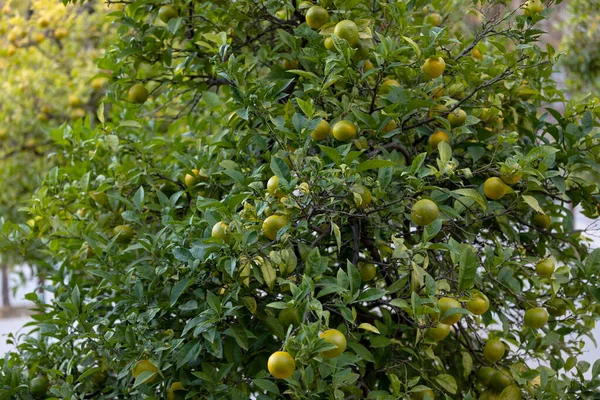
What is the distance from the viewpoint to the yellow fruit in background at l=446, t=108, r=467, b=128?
1300 millimetres

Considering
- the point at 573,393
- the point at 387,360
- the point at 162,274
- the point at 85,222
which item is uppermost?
the point at 85,222

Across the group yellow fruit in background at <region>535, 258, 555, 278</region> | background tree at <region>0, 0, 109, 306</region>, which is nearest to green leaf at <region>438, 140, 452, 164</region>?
yellow fruit in background at <region>535, 258, 555, 278</region>

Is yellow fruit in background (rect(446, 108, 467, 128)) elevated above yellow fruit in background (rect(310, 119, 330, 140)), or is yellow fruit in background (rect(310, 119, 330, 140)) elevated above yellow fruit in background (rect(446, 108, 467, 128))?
yellow fruit in background (rect(310, 119, 330, 140))

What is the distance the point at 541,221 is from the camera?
1452 mm

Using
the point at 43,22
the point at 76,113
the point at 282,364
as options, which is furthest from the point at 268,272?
the point at 43,22

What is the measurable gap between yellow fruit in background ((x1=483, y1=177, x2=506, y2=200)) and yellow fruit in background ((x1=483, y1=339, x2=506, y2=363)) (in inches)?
12.1

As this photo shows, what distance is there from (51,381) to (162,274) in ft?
1.30

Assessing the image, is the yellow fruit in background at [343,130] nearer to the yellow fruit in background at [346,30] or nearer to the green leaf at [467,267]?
the yellow fruit in background at [346,30]

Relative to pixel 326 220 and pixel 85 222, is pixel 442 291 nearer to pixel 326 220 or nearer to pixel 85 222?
pixel 326 220

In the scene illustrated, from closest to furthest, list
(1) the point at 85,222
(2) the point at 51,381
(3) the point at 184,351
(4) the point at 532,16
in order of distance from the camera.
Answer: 1. (3) the point at 184,351
2. (4) the point at 532,16
3. (2) the point at 51,381
4. (1) the point at 85,222

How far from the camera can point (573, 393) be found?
1.31 m

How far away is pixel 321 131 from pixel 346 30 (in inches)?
7.2

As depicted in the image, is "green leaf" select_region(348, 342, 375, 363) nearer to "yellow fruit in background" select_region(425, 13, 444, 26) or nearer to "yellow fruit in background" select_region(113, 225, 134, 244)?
"yellow fruit in background" select_region(113, 225, 134, 244)

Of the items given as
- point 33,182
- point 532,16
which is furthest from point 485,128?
point 33,182
